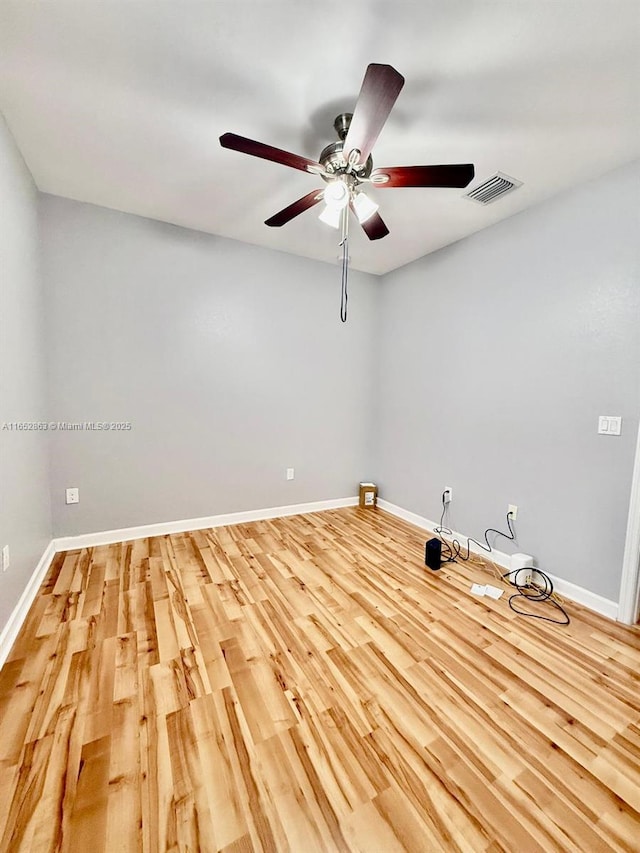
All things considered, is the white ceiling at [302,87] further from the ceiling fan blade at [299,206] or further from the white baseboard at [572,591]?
the white baseboard at [572,591]

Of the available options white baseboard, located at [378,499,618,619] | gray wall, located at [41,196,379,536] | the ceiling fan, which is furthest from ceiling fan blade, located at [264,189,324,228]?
white baseboard, located at [378,499,618,619]

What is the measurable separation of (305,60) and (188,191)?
1.30 meters

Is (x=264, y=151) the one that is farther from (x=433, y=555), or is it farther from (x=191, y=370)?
(x=433, y=555)

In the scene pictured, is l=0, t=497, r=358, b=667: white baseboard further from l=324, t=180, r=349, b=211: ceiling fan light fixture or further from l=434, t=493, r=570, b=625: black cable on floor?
l=324, t=180, r=349, b=211: ceiling fan light fixture

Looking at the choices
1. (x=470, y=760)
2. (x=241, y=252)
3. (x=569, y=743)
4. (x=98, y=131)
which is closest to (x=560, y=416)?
(x=569, y=743)

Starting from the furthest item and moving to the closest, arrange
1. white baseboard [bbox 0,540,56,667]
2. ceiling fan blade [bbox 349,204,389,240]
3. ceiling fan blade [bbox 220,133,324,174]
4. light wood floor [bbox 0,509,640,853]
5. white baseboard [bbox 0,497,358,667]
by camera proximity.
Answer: ceiling fan blade [bbox 349,204,389,240] < white baseboard [bbox 0,497,358,667] < white baseboard [bbox 0,540,56,667] < ceiling fan blade [bbox 220,133,324,174] < light wood floor [bbox 0,509,640,853]

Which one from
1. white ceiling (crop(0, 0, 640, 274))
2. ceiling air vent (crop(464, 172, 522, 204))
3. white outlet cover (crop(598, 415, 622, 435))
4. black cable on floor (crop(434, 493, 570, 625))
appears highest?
white ceiling (crop(0, 0, 640, 274))

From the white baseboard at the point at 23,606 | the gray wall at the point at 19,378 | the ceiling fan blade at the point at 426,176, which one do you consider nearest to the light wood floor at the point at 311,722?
the white baseboard at the point at 23,606

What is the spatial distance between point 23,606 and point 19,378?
4.19 feet

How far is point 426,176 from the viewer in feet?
5.04

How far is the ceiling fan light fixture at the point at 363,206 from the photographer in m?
1.83

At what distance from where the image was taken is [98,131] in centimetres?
184

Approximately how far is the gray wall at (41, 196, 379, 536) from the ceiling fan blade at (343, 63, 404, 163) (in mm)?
1963

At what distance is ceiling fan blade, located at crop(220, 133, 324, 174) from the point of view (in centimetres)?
137
